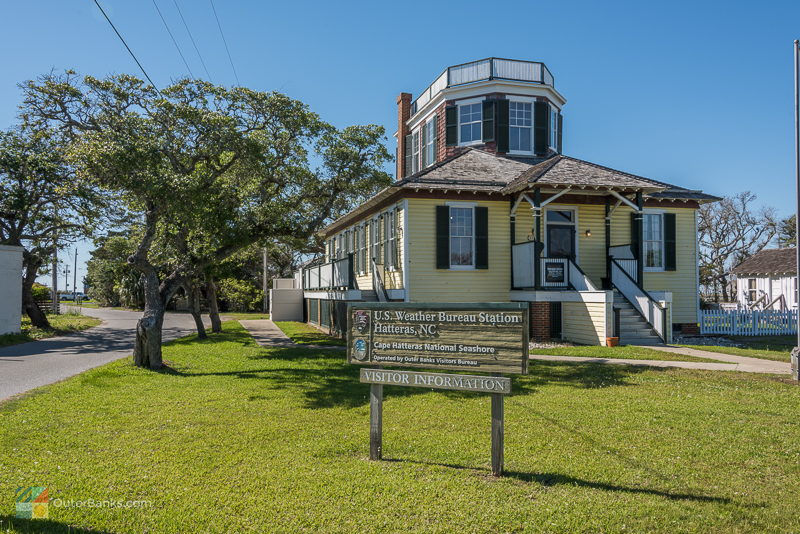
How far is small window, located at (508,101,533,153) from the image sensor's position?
69.4 ft

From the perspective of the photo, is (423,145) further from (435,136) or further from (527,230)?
(527,230)

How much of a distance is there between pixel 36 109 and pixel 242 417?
567 inches

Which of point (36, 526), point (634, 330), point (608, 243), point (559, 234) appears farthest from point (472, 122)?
point (36, 526)

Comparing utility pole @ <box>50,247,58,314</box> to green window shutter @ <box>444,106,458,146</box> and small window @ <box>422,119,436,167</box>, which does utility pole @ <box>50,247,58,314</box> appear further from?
green window shutter @ <box>444,106,458,146</box>

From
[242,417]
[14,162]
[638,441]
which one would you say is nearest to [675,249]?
[638,441]

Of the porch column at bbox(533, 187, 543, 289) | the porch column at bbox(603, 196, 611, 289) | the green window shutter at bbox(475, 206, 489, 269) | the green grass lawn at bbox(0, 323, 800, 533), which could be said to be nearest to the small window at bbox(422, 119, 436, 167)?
the green window shutter at bbox(475, 206, 489, 269)

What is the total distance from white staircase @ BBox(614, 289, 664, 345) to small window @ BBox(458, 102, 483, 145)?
27.8ft

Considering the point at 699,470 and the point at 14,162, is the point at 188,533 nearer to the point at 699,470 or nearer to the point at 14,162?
the point at 699,470

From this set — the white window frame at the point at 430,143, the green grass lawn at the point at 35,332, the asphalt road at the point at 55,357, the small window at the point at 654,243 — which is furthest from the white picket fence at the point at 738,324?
the green grass lawn at the point at 35,332

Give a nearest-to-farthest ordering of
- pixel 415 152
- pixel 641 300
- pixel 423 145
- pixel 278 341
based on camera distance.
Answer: pixel 641 300
pixel 278 341
pixel 423 145
pixel 415 152

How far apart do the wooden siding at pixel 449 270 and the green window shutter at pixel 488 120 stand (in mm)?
4015

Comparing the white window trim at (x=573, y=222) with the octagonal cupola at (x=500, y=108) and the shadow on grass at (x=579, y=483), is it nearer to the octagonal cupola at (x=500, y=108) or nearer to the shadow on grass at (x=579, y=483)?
the octagonal cupola at (x=500, y=108)

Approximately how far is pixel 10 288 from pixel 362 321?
61.6 feet

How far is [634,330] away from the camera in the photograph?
1639cm
